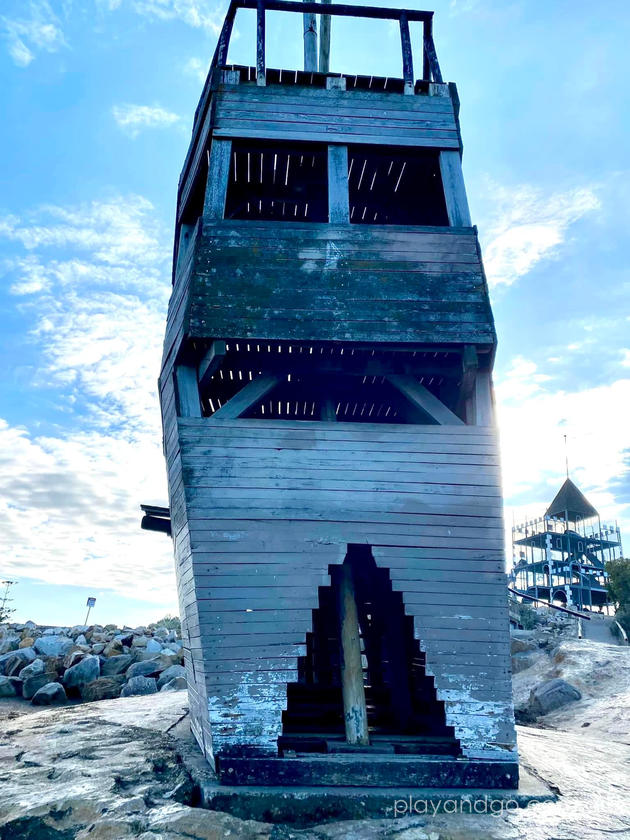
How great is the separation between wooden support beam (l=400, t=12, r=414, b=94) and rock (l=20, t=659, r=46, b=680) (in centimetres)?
1802

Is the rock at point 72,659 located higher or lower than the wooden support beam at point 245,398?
lower

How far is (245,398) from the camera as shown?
8.71 meters

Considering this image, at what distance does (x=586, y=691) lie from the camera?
49.5 feet

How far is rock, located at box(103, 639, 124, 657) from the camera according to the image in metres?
21.5

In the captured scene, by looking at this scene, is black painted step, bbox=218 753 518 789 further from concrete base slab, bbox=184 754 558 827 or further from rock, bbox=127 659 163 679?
rock, bbox=127 659 163 679

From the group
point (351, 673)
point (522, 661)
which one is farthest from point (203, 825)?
point (522, 661)

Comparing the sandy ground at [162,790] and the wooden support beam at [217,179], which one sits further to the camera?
the wooden support beam at [217,179]

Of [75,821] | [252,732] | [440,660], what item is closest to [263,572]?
[252,732]

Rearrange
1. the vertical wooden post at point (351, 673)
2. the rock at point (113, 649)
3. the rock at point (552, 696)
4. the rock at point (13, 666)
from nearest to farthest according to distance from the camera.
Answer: the vertical wooden post at point (351, 673) → the rock at point (552, 696) → the rock at point (13, 666) → the rock at point (113, 649)

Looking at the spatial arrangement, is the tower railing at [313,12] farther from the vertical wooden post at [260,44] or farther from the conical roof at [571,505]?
the conical roof at [571,505]

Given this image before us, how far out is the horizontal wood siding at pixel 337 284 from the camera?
337 inches

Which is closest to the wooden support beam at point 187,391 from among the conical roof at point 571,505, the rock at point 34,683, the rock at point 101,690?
the rock at point 101,690

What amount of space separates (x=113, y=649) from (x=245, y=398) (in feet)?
53.9

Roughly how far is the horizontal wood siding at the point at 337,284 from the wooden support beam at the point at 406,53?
2863 millimetres
